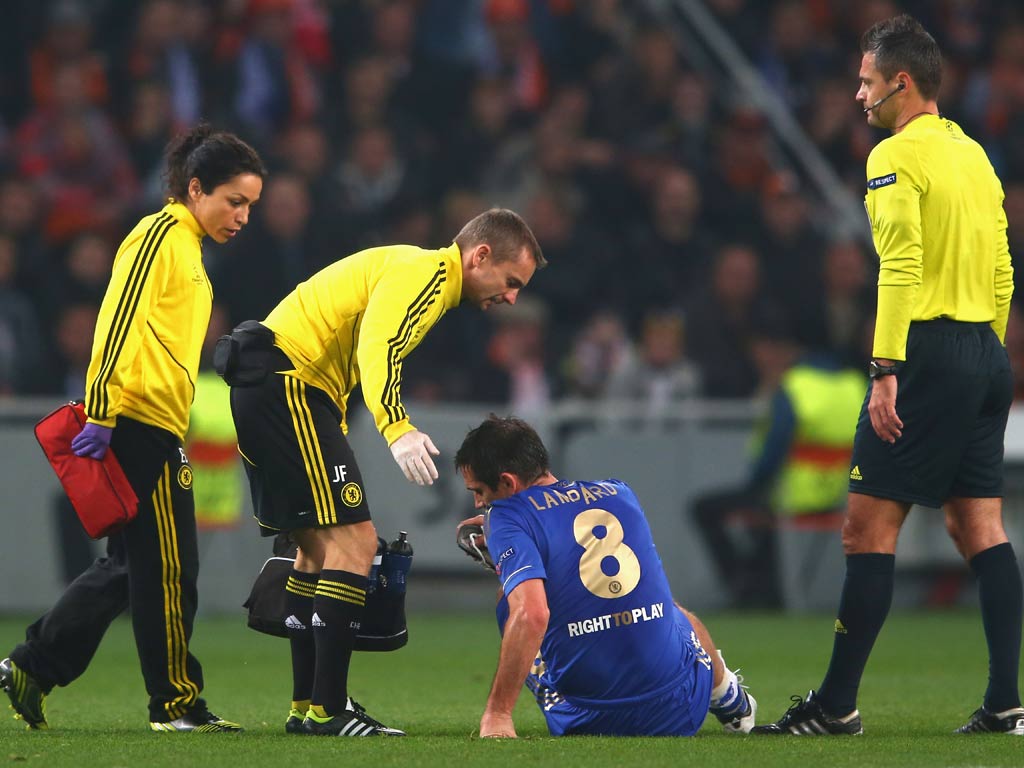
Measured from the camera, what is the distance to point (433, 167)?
14.0 meters

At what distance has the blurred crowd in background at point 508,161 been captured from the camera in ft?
41.6

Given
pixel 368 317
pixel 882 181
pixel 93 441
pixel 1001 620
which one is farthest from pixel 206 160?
pixel 1001 620

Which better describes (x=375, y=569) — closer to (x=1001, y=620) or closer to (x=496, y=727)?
(x=496, y=727)

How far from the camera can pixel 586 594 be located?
204 inches

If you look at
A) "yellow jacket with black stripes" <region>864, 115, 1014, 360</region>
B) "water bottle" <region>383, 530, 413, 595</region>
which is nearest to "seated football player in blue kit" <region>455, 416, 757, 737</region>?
"water bottle" <region>383, 530, 413, 595</region>

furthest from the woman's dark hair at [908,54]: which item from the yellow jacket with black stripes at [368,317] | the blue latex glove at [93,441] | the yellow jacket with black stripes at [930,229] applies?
the blue latex glove at [93,441]

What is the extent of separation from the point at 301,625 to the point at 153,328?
1.12 metres

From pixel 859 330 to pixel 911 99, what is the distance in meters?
7.58

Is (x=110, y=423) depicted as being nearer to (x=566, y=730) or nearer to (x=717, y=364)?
(x=566, y=730)

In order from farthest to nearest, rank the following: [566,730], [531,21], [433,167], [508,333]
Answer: [531,21] < [433,167] < [508,333] < [566,730]

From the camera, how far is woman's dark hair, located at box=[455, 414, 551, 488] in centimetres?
525

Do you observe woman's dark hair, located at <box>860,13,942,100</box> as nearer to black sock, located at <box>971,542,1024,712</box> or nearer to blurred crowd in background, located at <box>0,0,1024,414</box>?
black sock, located at <box>971,542,1024,712</box>

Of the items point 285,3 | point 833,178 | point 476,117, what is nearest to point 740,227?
point 833,178

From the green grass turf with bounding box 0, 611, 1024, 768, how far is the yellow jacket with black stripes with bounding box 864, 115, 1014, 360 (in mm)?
1309
